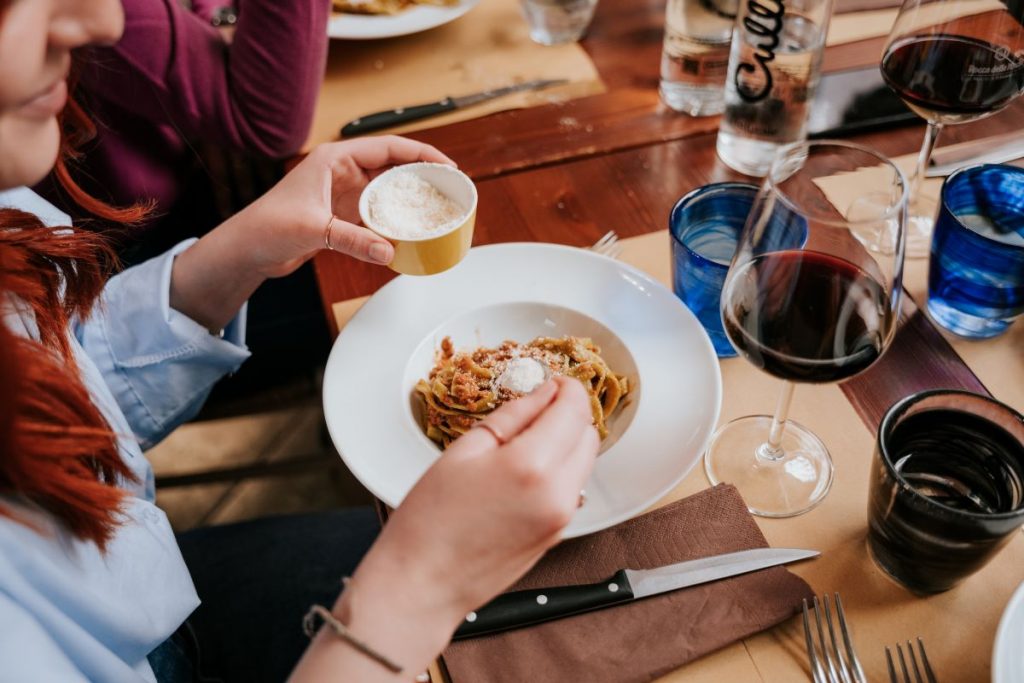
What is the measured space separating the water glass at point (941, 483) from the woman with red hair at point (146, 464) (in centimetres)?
28

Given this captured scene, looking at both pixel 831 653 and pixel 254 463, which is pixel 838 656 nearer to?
pixel 831 653

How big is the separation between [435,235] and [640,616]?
47 centimetres

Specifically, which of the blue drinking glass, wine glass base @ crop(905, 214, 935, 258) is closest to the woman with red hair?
the blue drinking glass

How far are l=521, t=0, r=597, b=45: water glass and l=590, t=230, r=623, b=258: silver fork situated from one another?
522mm

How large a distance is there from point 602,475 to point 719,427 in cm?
18

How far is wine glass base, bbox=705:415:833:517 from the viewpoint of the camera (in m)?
0.91

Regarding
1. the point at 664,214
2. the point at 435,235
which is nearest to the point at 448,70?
the point at 664,214

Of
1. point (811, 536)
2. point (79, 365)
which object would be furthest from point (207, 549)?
point (811, 536)

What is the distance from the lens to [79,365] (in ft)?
3.19

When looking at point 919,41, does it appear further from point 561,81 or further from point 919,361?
point 561,81

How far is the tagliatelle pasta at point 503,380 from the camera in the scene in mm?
958

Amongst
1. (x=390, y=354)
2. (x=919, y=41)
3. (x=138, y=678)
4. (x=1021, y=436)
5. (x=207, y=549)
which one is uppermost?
(x=919, y=41)

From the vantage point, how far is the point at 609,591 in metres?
0.81

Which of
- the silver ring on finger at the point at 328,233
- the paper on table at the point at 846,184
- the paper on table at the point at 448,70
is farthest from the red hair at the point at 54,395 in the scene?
the paper on table at the point at 846,184
